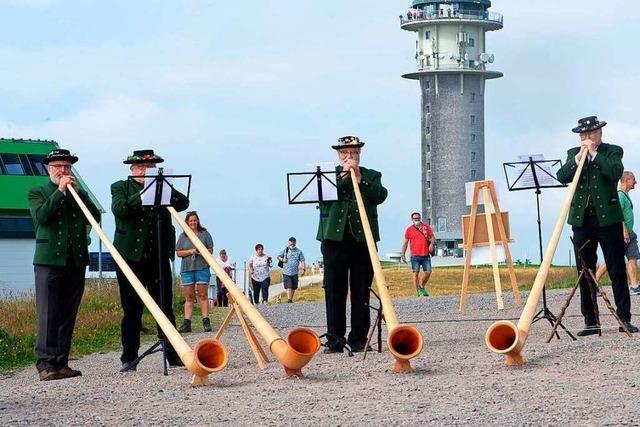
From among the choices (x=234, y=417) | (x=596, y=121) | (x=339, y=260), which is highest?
(x=596, y=121)

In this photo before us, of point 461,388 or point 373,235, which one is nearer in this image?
point 461,388

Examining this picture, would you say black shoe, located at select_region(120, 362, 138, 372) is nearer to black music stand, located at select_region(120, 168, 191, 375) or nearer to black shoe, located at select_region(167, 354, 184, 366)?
black music stand, located at select_region(120, 168, 191, 375)

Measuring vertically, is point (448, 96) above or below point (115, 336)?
above

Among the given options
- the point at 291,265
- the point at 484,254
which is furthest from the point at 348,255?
the point at 291,265

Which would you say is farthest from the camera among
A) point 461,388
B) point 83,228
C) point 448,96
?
point 448,96

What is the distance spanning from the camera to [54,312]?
14.9m

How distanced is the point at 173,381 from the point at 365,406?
2.83 metres

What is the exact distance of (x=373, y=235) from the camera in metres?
15.6

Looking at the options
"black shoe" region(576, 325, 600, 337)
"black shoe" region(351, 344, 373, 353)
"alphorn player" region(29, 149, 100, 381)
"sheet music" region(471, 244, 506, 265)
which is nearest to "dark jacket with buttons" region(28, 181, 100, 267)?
"alphorn player" region(29, 149, 100, 381)

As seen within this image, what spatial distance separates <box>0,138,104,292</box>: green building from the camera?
6800 centimetres

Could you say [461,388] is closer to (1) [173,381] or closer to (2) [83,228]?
(1) [173,381]

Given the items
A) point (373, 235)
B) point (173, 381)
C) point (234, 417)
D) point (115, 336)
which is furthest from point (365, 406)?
point (115, 336)

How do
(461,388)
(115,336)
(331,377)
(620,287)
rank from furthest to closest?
(115,336), (620,287), (331,377), (461,388)

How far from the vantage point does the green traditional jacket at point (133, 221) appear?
15.0 meters
